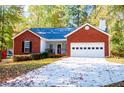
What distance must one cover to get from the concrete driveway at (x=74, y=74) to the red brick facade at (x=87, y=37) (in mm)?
814

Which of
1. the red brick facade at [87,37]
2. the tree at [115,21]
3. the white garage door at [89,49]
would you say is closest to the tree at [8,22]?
the red brick facade at [87,37]

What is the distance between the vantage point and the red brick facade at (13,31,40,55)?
49.9ft

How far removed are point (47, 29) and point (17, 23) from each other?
1297mm

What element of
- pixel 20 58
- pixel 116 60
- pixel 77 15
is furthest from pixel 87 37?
pixel 20 58

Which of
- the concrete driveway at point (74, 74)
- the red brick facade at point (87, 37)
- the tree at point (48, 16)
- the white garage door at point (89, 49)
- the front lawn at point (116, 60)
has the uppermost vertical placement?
the tree at point (48, 16)

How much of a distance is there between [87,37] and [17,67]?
363 cm

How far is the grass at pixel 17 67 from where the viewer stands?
13.6m

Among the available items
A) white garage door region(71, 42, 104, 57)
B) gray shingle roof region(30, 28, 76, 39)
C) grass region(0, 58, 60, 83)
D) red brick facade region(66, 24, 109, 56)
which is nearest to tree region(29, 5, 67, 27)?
gray shingle roof region(30, 28, 76, 39)

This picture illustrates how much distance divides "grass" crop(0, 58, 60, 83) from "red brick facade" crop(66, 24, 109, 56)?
126 cm

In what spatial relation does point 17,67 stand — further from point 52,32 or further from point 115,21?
point 115,21

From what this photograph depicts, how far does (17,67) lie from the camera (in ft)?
47.4

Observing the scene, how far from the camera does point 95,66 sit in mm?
14523

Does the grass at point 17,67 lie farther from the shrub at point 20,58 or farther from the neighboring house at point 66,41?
the neighboring house at point 66,41
